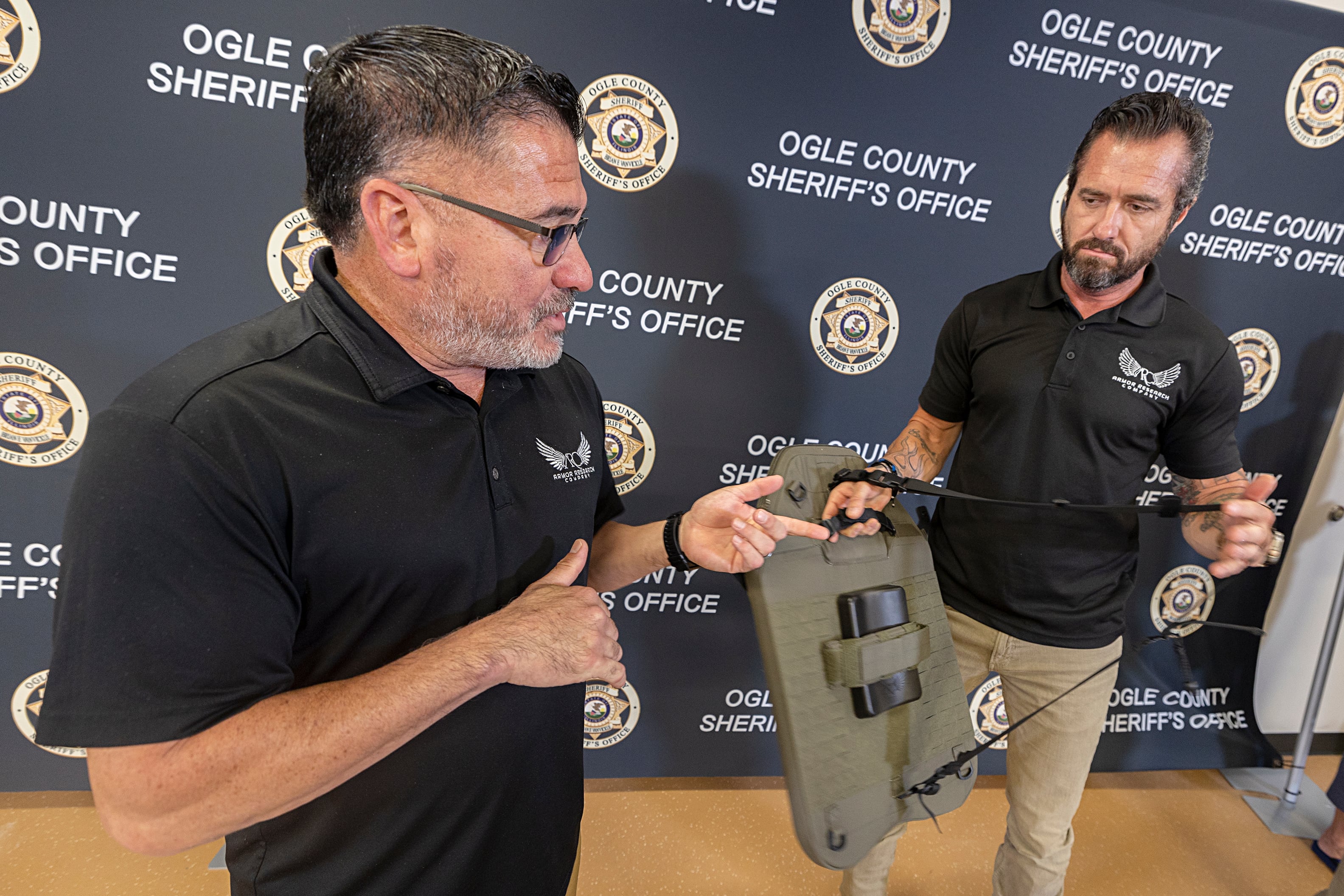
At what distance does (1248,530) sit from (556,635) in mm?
1269

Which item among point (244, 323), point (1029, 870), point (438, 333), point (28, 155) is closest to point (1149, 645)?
Result: point (1029, 870)

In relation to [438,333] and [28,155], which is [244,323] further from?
[28,155]

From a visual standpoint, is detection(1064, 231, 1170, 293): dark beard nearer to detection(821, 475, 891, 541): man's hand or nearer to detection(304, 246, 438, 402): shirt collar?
detection(821, 475, 891, 541): man's hand

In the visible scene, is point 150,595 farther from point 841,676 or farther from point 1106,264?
point 1106,264

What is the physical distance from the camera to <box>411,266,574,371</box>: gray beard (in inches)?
31.4

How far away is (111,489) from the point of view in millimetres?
610

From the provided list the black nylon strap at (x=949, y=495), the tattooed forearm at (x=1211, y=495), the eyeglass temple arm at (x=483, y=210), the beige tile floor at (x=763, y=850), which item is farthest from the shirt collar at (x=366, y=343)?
the beige tile floor at (x=763, y=850)

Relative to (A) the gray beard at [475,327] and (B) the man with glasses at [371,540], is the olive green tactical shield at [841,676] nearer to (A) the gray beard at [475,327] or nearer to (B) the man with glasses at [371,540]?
(B) the man with glasses at [371,540]

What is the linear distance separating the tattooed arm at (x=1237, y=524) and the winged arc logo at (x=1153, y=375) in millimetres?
239

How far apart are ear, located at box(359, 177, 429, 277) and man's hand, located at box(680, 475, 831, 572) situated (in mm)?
531

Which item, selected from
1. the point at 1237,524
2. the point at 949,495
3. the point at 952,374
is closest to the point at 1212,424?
the point at 1237,524

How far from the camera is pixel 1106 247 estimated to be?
1295 mm

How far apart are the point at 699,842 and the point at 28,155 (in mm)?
2428

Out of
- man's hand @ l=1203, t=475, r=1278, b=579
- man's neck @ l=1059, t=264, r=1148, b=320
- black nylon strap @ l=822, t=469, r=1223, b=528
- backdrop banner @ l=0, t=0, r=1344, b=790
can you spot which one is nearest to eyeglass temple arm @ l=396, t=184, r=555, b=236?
black nylon strap @ l=822, t=469, r=1223, b=528
